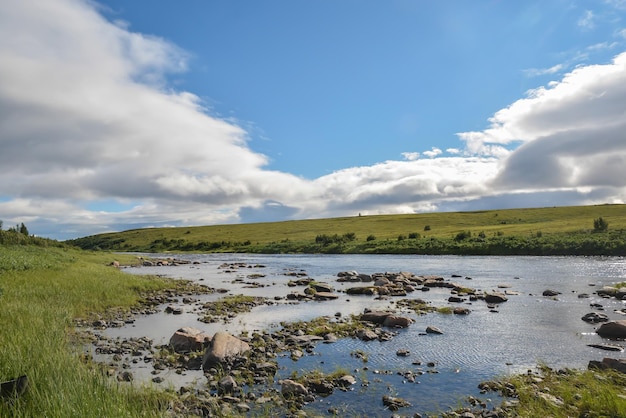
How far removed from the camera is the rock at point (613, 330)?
18359mm

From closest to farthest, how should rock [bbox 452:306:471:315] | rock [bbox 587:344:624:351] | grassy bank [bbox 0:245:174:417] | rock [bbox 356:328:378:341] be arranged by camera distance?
grassy bank [bbox 0:245:174:417], rock [bbox 587:344:624:351], rock [bbox 356:328:378:341], rock [bbox 452:306:471:315]

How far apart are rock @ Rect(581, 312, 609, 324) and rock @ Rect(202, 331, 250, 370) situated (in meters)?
17.1

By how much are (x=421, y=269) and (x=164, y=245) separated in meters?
119

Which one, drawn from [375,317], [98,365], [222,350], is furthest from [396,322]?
[98,365]

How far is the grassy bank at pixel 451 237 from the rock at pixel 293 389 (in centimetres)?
6565

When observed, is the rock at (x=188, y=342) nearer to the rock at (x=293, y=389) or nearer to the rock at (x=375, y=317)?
the rock at (x=293, y=389)

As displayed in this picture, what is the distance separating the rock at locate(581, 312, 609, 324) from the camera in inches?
841

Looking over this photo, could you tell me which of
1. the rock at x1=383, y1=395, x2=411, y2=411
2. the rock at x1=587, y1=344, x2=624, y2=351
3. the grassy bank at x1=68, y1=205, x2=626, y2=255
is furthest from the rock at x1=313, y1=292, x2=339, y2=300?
the grassy bank at x1=68, y1=205, x2=626, y2=255

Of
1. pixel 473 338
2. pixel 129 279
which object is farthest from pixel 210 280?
pixel 473 338

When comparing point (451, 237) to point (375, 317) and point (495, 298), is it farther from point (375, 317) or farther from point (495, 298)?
point (375, 317)

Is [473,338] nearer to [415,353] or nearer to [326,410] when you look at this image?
[415,353]

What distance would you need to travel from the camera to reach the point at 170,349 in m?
17.0

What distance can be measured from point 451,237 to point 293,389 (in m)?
84.5

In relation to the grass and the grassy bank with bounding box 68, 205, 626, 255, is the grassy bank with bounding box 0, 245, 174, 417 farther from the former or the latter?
the grassy bank with bounding box 68, 205, 626, 255
